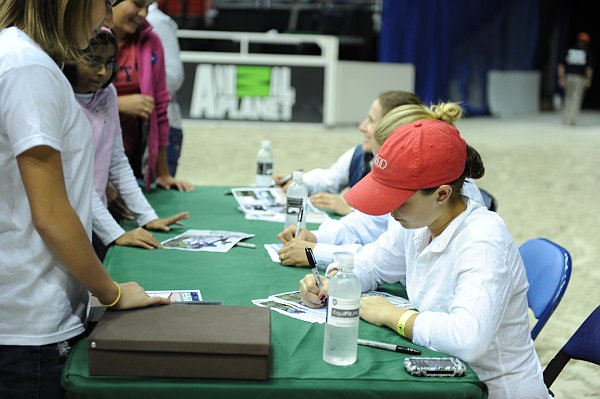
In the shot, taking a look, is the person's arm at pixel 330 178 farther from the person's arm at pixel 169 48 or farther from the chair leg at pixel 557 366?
the chair leg at pixel 557 366

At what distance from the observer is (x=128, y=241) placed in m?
2.56

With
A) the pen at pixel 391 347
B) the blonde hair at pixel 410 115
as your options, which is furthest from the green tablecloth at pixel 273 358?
the blonde hair at pixel 410 115

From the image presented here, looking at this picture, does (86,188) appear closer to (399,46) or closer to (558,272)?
(558,272)

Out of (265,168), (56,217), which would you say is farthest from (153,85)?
(56,217)

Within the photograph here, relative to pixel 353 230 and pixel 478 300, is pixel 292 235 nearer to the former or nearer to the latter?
pixel 353 230

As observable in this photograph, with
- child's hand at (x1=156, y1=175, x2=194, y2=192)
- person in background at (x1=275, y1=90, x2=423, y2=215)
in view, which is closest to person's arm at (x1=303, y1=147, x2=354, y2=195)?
person in background at (x1=275, y1=90, x2=423, y2=215)

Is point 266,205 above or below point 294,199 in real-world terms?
below

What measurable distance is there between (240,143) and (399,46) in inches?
188

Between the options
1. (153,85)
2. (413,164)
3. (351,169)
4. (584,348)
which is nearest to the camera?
(413,164)

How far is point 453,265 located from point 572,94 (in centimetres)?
1382

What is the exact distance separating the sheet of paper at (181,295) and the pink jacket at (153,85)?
153cm

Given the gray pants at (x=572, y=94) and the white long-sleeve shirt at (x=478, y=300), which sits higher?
the white long-sleeve shirt at (x=478, y=300)

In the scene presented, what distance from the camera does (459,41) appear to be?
15180 millimetres

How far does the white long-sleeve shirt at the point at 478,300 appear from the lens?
1722 mm
